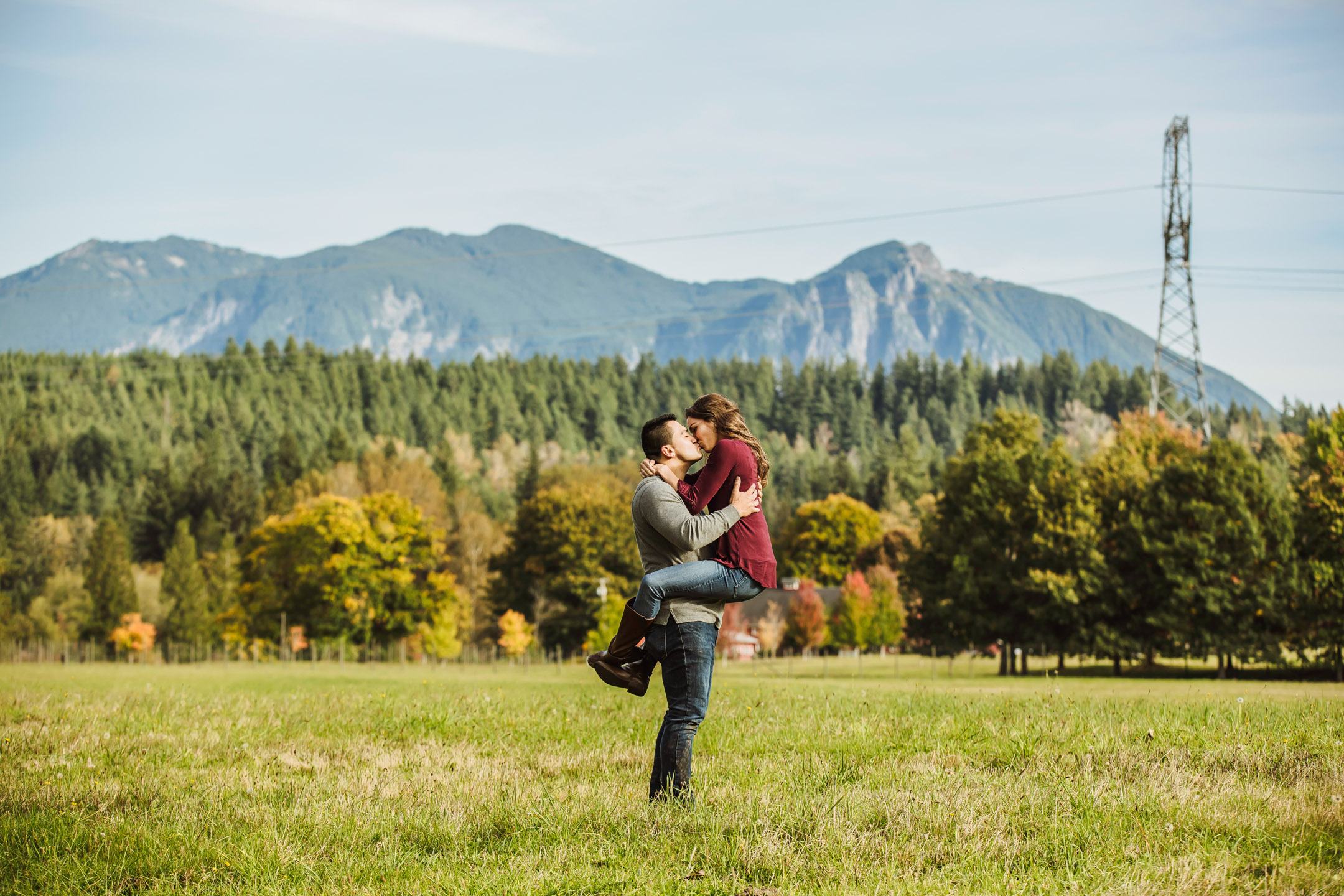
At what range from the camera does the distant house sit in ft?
266

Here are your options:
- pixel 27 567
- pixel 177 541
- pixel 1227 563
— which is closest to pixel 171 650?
pixel 177 541

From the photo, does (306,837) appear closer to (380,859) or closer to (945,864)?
(380,859)

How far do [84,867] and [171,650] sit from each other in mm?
89397

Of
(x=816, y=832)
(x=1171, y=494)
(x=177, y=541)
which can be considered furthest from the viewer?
(x=177, y=541)

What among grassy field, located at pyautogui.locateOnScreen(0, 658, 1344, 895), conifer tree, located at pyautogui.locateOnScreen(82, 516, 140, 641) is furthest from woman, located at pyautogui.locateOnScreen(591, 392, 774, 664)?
conifer tree, located at pyautogui.locateOnScreen(82, 516, 140, 641)

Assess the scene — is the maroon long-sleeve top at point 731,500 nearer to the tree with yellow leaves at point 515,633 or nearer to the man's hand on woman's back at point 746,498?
the man's hand on woman's back at point 746,498

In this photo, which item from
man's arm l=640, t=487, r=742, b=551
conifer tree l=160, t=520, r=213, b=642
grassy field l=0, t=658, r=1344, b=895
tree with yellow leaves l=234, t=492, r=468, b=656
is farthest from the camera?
conifer tree l=160, t=520, r=213, b=642

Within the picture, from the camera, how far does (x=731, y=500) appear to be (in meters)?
7.38

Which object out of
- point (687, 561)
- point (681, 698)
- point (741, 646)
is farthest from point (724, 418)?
point (741, 646)

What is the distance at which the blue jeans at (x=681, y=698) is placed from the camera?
7137 millimetres

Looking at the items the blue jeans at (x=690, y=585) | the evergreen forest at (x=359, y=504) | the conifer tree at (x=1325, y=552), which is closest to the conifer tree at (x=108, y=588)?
the evergreen forest at (x=359, y=504)

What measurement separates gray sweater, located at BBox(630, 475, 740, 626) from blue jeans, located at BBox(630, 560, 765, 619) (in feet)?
0.31

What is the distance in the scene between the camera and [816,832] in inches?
Answer: 250

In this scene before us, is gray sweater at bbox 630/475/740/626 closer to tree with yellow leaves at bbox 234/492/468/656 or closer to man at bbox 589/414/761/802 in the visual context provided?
man at bbox 589/414/761/802
